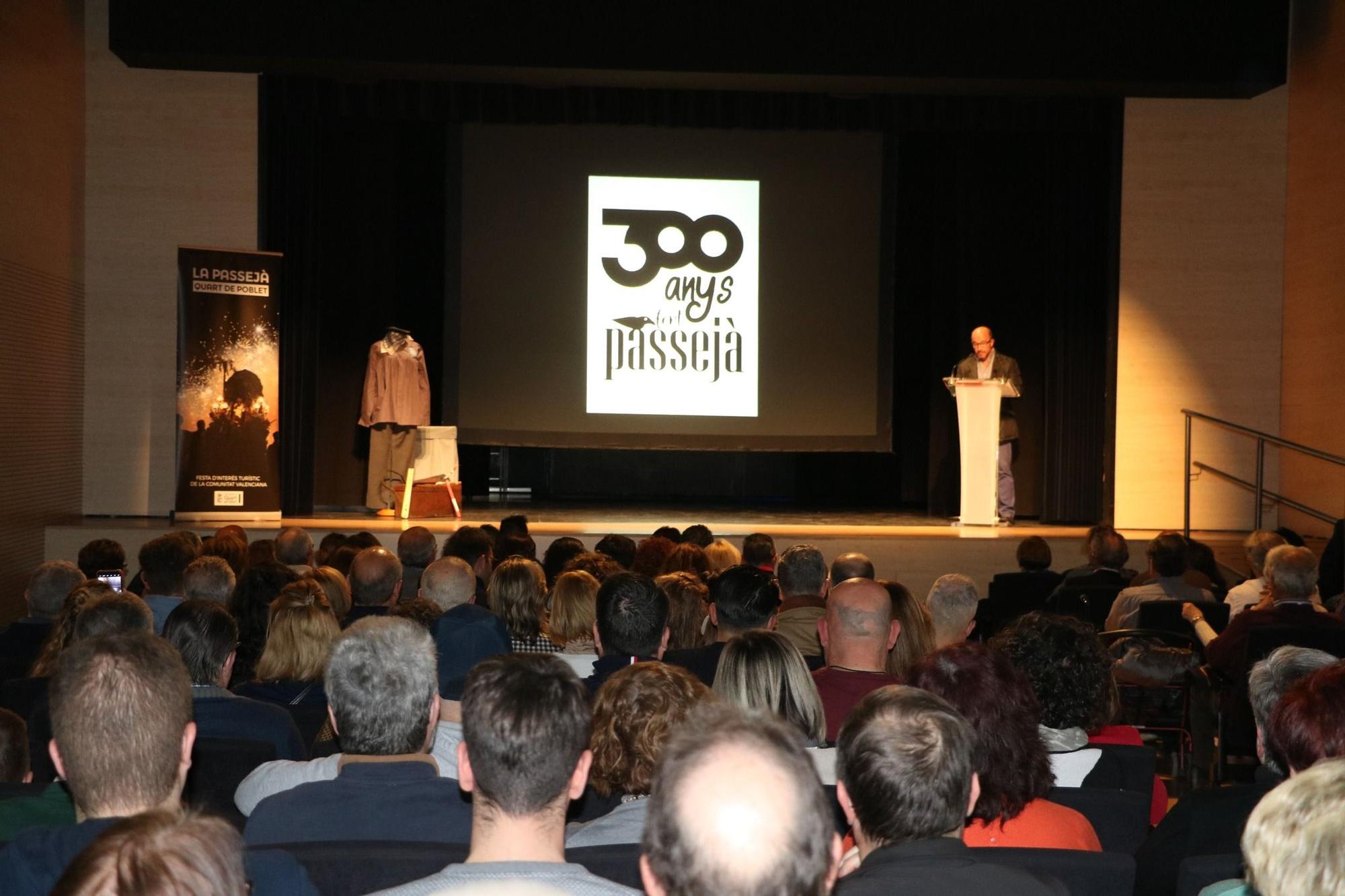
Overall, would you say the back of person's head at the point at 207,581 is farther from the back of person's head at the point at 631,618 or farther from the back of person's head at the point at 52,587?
the back of person's head at the point at 631,618

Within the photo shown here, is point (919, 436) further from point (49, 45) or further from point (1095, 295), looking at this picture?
point (49, 45)

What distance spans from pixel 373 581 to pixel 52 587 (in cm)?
105

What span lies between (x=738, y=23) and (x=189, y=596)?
636 cm

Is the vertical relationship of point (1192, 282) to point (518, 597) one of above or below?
above

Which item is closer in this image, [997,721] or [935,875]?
[935,875]

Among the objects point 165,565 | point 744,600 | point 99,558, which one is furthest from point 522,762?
point 99,558

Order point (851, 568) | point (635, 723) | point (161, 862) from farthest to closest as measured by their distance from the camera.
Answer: point (851, 568) → point (635, 723) → point (161, 862)

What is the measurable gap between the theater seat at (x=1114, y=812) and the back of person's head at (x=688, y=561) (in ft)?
9.97

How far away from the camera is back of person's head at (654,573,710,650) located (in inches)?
168

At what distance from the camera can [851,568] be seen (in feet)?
17.5

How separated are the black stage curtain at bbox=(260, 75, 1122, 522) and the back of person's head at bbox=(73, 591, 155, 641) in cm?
700

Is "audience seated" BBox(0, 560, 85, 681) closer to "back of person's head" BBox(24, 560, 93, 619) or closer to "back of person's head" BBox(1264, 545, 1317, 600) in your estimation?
"back of person's head" BBox(24, 560, 93, 619)

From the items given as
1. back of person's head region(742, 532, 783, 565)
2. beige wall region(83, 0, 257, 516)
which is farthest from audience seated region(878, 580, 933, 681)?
beige wall region(83, 0, 257, 516)

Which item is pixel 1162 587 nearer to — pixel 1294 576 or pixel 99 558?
pixel 1294 576
